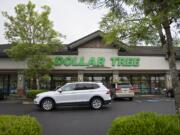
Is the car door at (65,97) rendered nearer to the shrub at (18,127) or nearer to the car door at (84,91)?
the car door at (84,91)

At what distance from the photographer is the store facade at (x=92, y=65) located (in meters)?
29.2

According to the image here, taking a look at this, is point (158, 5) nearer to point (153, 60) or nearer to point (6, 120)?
point (6, 120)

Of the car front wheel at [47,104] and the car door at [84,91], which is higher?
the car door at [84,91]

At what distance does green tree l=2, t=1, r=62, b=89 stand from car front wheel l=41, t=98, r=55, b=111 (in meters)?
9.62

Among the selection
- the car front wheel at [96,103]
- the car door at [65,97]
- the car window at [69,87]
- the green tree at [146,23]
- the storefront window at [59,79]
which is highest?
the green tree at [146,23]

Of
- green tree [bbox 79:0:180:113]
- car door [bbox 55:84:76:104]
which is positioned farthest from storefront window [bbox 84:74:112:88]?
green tree [bbox 79:0:180:113]

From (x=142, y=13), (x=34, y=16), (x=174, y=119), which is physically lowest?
(x=174, y=119)

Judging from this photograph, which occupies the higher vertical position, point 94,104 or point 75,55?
point 75,55

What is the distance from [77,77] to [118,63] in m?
5.11

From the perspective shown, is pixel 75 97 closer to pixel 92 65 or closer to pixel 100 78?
pixel 92 65

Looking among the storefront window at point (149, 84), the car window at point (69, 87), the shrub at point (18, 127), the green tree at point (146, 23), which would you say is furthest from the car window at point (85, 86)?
the storefront window at point (149, 84)

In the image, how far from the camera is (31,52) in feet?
82.9

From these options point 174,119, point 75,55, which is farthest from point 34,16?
point 174,119

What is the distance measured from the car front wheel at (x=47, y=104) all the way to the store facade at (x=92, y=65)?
42.0 ft
